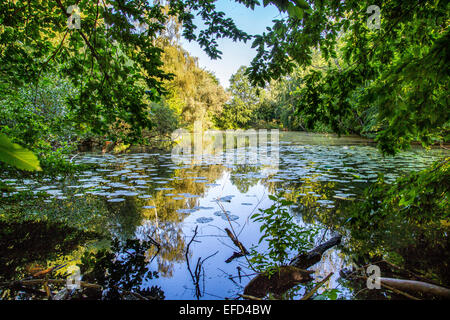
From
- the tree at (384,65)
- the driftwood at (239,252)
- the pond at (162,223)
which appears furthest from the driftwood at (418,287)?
the driftwood at (239,252)

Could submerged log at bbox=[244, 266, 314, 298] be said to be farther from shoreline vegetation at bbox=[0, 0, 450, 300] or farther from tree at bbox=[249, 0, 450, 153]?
tree at bbox=[249, 0, 450, 153]

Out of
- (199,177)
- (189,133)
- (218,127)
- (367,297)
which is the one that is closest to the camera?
(367,297)

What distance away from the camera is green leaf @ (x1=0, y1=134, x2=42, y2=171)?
41cm

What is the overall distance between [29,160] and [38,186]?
542cm

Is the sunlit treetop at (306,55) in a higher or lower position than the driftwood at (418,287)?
higher

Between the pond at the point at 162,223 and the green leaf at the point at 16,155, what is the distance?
1710mm

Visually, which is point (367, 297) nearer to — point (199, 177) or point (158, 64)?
point (158, 64)

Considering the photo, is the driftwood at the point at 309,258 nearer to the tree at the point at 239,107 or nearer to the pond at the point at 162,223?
the pond at the point at 162,223

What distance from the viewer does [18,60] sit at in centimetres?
254

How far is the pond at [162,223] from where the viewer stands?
1.99m

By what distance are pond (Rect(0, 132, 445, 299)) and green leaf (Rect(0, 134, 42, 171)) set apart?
1710mm

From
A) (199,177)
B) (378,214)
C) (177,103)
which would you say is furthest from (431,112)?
(177,103)

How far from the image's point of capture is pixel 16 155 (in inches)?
16.7

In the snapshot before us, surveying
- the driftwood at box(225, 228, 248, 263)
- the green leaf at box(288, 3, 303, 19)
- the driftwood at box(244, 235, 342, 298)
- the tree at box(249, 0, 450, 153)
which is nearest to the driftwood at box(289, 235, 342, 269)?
the driftwood at box(244, 235, 342, 298)
